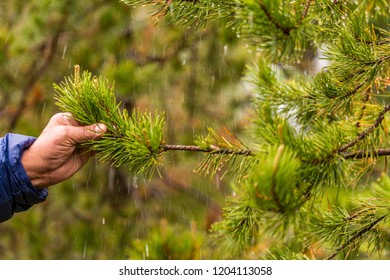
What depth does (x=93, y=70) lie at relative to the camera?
10.3ft

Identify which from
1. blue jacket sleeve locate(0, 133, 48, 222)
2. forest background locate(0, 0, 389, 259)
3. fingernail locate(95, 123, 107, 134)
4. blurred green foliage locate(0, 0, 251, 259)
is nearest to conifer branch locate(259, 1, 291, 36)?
fingernail locate(95, 123, 107, 134)

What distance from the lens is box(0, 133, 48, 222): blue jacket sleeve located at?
141 centimetres

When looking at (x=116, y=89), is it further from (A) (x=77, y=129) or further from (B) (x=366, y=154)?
(B) (x=366, y=154)

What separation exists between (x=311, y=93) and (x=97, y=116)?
0.55 m

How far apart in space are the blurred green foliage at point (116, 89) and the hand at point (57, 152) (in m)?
1.41

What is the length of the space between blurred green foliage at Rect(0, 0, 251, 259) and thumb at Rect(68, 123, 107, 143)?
1.62 m

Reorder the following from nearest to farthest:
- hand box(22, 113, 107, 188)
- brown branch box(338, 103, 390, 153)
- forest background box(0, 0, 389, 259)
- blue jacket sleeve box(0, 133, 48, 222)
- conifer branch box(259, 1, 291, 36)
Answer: conifer branch box(259, 1, 291, 36) < brown branch box(338, 103, 390, 153) < hand box(22, 113, 107, 188) < blue jacket sleeve box(0, 133, 48, 222) < forest background box(0, 0, 389, 259)

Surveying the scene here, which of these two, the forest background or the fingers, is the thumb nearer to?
the fingers

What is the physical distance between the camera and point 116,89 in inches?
112

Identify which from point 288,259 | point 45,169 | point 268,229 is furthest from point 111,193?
point 268,229

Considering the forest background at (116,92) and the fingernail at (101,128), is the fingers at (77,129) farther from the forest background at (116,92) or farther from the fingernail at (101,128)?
the forest background at (116,92)

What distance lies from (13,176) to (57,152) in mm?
190

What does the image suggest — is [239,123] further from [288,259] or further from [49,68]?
[288,259]

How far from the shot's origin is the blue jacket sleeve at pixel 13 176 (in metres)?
1.41
